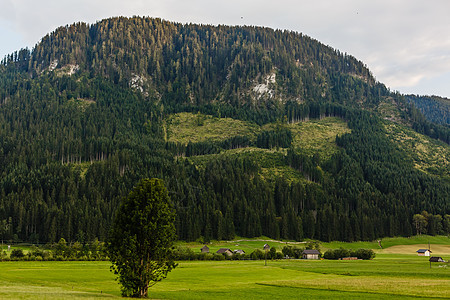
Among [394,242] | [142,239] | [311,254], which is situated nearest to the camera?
[142,239]

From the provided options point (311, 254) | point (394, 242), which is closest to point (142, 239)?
point (311, 254)

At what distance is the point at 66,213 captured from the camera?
16325cm

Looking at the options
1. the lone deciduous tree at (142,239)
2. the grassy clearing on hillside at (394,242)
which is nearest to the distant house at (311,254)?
the grassy clearing on hillside at (394,242)

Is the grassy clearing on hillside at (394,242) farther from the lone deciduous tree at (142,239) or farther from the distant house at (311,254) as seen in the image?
the lone deciduous tree at (142,239)

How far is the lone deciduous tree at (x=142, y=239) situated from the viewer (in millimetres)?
44750

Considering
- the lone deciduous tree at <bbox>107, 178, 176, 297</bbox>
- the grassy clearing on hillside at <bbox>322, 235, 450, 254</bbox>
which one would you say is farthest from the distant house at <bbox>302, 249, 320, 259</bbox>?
the lone deciduous tree at <bbox>107, 178, 176, 297</bbox>

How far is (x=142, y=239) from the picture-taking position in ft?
151

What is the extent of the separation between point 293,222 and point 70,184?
10853cm

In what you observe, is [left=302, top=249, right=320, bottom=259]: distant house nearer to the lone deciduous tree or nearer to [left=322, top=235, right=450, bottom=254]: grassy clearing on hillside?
[left=322, top=235, right=450, bottom=254]: grassy clearing on hillside

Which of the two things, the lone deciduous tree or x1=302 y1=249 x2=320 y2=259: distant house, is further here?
x1=302 y1=249 x2=320 y2=259: distant house

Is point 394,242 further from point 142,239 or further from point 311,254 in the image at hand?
point 142,239

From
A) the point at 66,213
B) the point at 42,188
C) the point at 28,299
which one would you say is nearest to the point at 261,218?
the point at 66,213

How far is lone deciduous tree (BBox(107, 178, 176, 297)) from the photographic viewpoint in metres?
44.8

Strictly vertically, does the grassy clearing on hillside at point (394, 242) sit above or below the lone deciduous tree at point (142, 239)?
below
